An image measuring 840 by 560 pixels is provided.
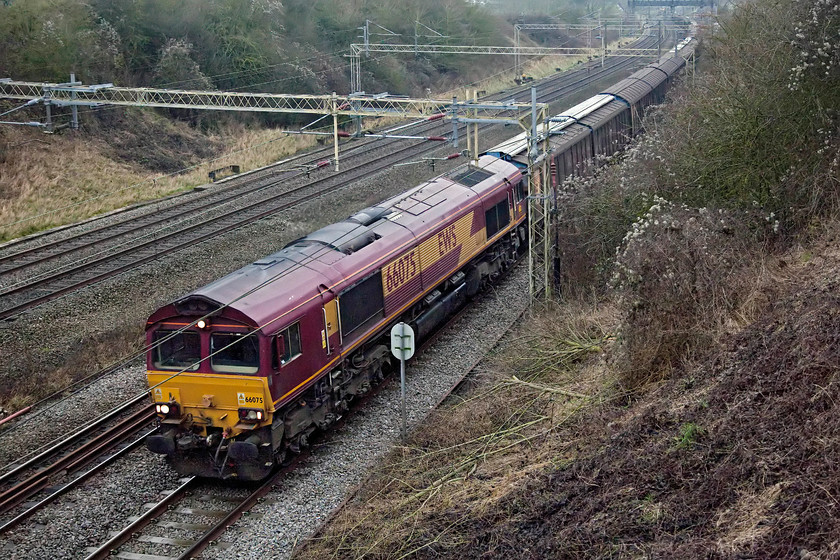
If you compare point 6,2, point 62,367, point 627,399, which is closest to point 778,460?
point 627,399

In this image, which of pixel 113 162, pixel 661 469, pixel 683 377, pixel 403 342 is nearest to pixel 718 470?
pixel 661 469

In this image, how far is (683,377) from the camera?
35.9ft

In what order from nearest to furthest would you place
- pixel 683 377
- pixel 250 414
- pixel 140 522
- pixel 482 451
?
pixel 683 377, pixel 140 522, pixel 482 451, pixel 250 414

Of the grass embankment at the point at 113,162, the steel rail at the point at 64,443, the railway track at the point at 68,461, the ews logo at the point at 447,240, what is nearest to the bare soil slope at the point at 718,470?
the railway track at the point at 68,461

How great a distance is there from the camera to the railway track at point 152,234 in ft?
67.4

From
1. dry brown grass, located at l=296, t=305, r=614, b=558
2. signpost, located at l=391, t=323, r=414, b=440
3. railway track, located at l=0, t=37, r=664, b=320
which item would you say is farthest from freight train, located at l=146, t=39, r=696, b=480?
railway track, located at l=0, t=37, r=664, b=320

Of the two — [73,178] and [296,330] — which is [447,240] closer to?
[296,330]

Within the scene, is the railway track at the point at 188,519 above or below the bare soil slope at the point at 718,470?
below

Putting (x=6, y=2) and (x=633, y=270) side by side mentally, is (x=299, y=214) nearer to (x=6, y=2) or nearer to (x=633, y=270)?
(x=633, y=270)

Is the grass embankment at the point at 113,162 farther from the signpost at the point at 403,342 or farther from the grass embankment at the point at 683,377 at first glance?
the grass embankment at the point at 683,377

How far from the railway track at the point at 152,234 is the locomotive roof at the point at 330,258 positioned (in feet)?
25.5

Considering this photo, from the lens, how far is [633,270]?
43.0 ft

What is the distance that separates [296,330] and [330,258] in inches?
83.7

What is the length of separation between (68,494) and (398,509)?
4783 millimetres
